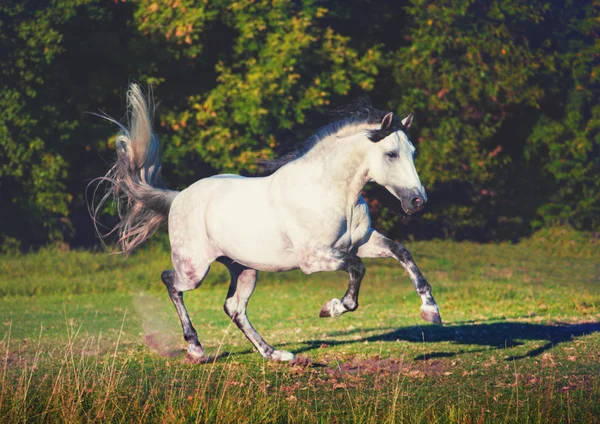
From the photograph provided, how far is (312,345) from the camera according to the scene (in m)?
11.1

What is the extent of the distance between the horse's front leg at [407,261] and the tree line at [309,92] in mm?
13058

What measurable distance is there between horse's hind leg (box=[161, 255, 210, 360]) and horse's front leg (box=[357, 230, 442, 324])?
192cm

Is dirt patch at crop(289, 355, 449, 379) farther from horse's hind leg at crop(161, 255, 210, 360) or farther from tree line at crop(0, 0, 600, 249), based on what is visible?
tree line at crop(0, 0, 600, 249)

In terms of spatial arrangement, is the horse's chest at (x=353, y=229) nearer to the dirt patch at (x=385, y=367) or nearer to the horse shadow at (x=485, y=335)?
the dirt patch at (x=385, y=367)

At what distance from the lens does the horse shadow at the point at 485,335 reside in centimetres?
1076

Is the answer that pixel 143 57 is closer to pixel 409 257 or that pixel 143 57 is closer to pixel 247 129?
pixel 247 129

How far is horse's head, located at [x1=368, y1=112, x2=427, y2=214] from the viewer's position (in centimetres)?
848

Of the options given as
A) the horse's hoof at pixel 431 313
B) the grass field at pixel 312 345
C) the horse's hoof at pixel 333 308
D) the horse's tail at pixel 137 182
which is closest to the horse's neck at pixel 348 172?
the horse's hoof at pixel 333 308

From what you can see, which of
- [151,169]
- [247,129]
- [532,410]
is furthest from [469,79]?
[532,410]

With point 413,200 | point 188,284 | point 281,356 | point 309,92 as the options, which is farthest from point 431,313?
point 309,92

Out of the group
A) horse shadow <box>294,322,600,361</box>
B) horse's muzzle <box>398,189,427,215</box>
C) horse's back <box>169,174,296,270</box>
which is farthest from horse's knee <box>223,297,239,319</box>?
horse's muzzle <box>398,189,427,215</box>

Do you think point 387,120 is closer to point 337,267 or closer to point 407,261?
point 407,261

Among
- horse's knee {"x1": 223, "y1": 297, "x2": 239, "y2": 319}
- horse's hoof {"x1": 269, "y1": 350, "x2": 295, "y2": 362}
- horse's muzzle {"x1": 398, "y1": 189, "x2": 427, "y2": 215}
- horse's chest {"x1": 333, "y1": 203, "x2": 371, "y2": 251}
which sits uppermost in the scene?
horse's muzzle {"x1": 398, "y1": 189, "x2": 427, "y2": 215}

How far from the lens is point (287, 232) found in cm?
909
